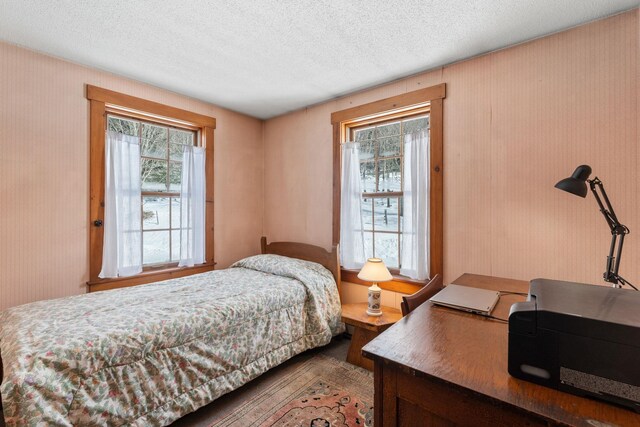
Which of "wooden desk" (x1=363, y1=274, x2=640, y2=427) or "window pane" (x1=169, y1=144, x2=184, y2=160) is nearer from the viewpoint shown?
"wooden desk" (x1=363, y1=274, x2=640, y2=427)

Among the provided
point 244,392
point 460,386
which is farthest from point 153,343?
point 460,386

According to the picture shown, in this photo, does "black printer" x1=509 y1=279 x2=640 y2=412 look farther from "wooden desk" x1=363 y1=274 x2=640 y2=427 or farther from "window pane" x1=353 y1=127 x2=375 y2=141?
"window pane" x1=353 y1=127 x2=375 y2=141

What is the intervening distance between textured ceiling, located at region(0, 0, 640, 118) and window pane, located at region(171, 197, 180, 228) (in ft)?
3.86

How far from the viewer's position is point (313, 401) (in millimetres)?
1978

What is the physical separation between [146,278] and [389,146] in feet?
8.88

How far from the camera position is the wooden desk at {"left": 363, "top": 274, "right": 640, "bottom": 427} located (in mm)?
710

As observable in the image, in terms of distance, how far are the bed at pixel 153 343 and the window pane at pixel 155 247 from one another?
0.57 meters

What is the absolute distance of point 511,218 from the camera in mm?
2141

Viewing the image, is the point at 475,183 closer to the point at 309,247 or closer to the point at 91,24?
the point at 309,247

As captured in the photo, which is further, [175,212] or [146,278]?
[175,212]

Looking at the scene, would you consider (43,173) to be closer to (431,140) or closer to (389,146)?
(389,146)

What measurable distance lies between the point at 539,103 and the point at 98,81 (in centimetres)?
351

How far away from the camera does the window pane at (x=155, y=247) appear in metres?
2.91

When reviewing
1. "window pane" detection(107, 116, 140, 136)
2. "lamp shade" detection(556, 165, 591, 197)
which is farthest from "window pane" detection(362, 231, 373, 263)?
"window pane" detection(107, 116, 140, 136)
